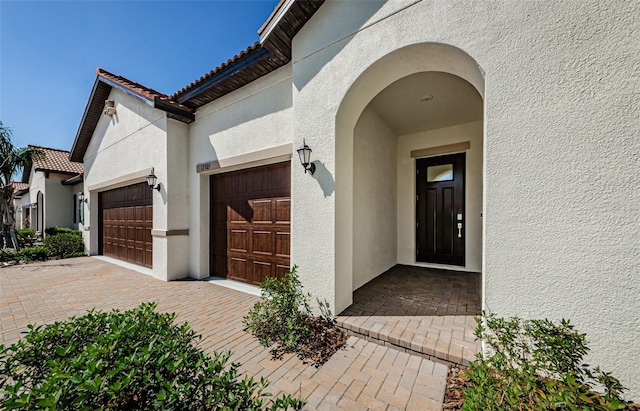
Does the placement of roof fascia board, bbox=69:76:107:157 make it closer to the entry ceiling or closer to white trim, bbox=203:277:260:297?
white trim, bbox=203:277:260:297

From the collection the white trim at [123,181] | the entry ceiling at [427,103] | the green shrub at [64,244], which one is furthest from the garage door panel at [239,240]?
the green shrub at [64,244]

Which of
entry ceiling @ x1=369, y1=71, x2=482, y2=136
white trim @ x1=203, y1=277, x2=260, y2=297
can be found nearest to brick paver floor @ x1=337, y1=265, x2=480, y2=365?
white trim @ x1=203, y1=277, x2=260, y2=297

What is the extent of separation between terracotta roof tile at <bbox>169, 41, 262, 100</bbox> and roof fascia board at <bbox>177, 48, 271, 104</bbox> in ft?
0.17

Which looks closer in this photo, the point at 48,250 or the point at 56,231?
the point at 48,250

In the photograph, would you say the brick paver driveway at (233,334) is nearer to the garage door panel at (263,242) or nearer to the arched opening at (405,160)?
the garage door panel at (263,242)

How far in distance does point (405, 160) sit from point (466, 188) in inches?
72.9

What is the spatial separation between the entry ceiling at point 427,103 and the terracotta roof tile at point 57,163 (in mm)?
17609

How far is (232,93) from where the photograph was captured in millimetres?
5773

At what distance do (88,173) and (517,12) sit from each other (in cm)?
1500

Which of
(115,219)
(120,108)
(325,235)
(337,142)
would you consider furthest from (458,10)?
(115,219)

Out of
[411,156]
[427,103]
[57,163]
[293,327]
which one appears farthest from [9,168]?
[427,103]

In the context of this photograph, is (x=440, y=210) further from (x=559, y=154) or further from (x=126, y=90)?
(x=126, y=90)

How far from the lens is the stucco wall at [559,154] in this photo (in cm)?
217

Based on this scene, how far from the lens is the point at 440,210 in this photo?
6.88 meters
